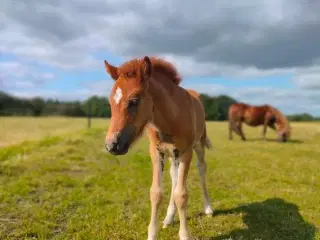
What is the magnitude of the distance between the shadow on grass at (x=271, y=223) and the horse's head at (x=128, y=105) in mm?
2307

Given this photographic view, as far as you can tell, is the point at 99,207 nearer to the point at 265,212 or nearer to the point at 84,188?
the point at 84,188

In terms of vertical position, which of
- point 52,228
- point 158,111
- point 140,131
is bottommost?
point 52,228

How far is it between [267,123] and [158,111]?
63.2 ft

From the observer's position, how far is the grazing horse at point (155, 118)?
3857mm

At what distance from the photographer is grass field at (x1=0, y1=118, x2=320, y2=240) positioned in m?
5.34

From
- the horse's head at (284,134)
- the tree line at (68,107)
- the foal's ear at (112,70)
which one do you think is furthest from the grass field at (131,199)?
the tree line at (68,107)

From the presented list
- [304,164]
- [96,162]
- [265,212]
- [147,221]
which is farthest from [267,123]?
[147,221]

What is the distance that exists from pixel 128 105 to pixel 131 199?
12.7 feet

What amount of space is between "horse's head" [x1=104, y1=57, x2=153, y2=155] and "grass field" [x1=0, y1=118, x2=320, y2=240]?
23.6 inches

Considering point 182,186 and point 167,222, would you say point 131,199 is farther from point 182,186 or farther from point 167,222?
point 182,186

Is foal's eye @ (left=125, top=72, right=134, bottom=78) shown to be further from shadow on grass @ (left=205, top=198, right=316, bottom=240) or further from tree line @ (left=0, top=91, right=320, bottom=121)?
tree line @ (left=0, top=91, right=320, bottom=121)

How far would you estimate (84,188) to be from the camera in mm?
7898

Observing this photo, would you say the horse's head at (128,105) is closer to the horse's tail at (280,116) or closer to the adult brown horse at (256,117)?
the adult brown horse at (256,117)

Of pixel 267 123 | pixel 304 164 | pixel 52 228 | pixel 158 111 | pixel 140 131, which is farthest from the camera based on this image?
pixel 267 123
